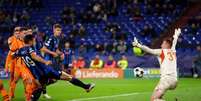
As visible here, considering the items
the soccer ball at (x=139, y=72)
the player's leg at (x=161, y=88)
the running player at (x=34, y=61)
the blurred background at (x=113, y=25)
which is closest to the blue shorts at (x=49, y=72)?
the running player at (x=34, y=61)

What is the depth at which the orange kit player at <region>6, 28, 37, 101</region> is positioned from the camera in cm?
1410

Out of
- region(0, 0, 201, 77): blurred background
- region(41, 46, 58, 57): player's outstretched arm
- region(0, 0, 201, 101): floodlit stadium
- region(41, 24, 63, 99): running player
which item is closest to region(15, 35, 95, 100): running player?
region(41, 46, 58, 57): player's outstretched arm

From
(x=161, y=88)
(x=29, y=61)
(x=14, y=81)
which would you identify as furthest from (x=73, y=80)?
(x=161, y=88)

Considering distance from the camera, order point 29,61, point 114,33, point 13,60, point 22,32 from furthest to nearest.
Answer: point 114,33 → point 13,60 → point 22,32 → point 29,61

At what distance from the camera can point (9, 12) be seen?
130ft

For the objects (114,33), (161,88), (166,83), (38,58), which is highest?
(114,33)

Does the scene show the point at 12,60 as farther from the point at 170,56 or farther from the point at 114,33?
the point at 114,33

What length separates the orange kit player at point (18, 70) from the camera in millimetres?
14102

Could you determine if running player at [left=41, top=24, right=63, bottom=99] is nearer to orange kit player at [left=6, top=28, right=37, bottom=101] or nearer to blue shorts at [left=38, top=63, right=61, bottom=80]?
orange kit player at [left=6, top=28, right=37, bottom=101]

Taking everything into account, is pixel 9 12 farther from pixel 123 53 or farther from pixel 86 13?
pixel 123 53

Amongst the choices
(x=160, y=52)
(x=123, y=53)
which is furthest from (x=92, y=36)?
(x=160, y=52)

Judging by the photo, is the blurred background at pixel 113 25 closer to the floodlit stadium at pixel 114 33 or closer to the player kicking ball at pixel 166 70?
the floodlit stadium at pixel 114 33

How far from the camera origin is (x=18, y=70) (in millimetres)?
16281

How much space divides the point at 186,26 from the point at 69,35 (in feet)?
25.0
